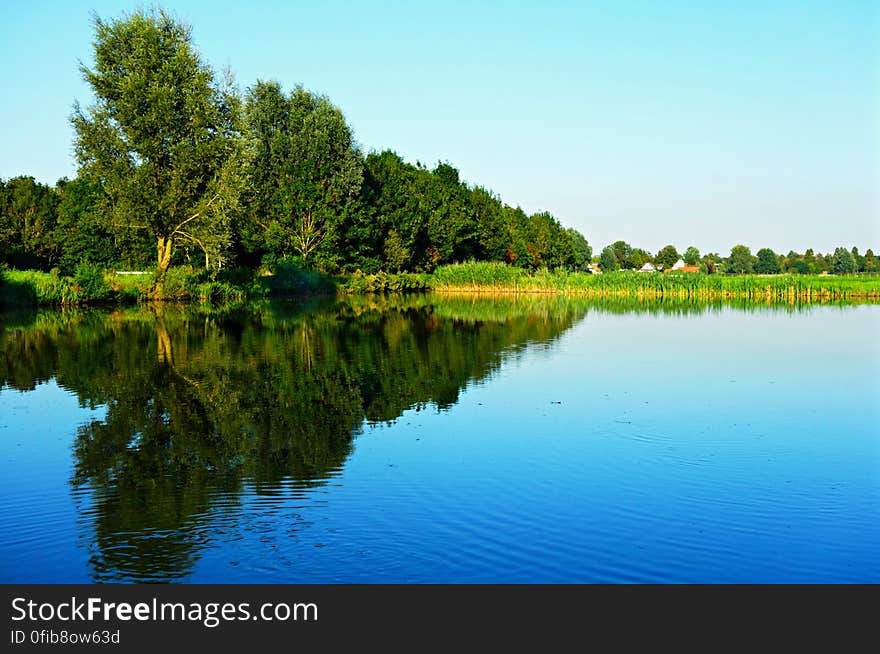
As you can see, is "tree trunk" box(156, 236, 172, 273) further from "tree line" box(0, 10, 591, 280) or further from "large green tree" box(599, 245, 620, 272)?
"large green tree" box(599, 245, 620, 272)

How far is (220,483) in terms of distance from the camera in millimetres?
9797

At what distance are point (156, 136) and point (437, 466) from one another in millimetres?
40485

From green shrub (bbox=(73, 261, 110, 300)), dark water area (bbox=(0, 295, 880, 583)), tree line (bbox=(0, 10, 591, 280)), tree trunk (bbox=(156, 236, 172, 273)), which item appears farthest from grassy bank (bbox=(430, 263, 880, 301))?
dark water area (bbox=(0, 295, 880, 583))

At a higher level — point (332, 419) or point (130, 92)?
point (130, 92)

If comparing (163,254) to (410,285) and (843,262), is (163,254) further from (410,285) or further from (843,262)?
(843,262)

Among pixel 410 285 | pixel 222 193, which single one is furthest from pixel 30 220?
pixel 410 285

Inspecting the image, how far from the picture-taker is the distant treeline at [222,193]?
4531 cm

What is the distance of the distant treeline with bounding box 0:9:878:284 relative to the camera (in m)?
45.3

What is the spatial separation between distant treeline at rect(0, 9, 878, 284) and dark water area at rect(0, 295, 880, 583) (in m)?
24.2

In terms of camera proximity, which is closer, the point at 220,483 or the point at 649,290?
the point at 220,483

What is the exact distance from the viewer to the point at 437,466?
11.0 m
